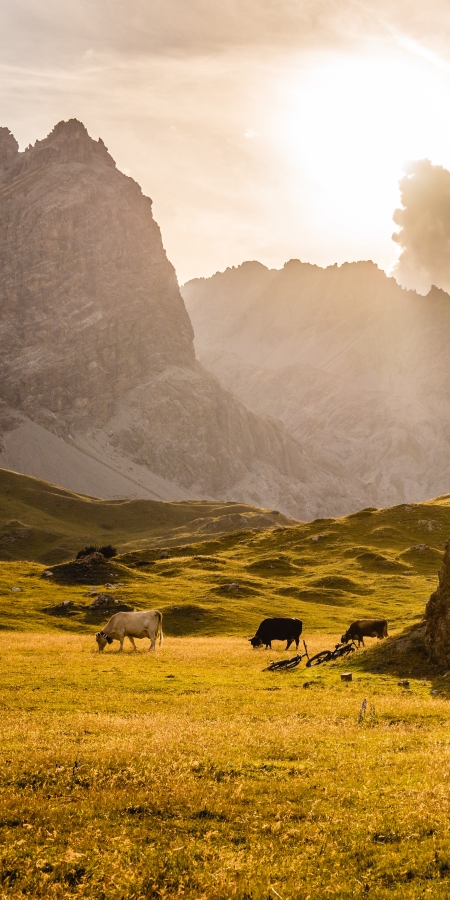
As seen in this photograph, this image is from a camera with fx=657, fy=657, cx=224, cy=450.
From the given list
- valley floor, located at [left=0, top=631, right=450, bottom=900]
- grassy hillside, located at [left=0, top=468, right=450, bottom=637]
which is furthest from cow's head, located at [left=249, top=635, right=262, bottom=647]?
valley floor, located at [left=0, top=631, right=450, bottom=900]

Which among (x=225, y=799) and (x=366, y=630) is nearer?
(x=225, y=799)

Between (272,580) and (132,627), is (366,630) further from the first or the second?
(272,580)

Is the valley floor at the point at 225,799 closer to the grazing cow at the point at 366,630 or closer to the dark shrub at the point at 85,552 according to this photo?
the grazing cow at the point at 366,630

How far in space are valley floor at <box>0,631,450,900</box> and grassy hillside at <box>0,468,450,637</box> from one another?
37.1 metres

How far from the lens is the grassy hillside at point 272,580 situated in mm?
64062

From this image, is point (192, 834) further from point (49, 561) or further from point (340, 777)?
point (49, 561)

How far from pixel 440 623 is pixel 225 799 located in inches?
906

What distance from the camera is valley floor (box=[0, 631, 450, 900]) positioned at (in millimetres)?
10484

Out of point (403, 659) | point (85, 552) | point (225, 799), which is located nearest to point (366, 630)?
point (403, 659)

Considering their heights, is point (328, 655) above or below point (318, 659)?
above

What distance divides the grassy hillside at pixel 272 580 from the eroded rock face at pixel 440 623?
75.2ft

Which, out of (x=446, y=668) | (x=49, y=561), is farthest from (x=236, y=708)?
(x=49, y=561)

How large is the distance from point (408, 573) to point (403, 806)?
275ft

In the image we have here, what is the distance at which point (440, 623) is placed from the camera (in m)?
33.6
